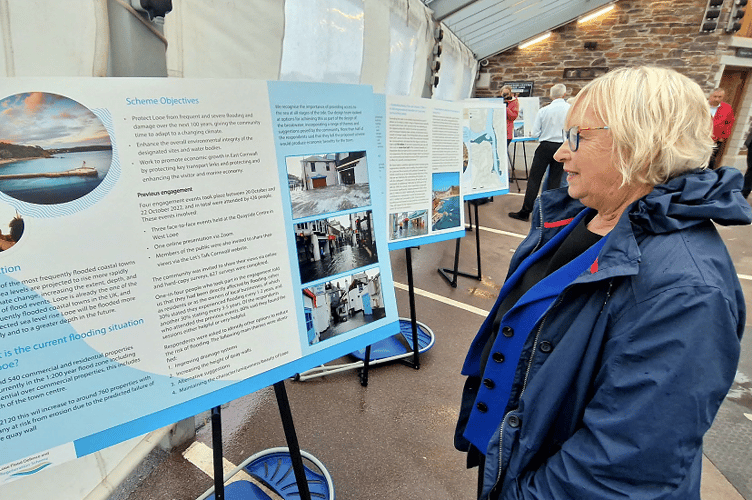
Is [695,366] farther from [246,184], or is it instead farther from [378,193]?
[246,184]

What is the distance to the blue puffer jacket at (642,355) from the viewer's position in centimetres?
73

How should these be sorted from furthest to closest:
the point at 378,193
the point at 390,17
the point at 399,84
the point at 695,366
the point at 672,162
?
the point at 399,84 → the point at 390,17 → the point at 378,193 → the point at 672,162 → the point at 695,366

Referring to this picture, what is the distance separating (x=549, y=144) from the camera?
5797 millimetres

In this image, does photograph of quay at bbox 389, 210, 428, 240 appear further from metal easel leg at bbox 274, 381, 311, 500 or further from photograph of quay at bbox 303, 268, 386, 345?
metal easel leg at bbox 274, 381, 311, 500

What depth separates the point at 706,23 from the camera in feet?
27.4

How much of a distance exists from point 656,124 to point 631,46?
10848 millimetres

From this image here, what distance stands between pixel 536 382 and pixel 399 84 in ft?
15.2

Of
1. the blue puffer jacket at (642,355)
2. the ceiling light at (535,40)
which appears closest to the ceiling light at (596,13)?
the ceiling light at (535,40)

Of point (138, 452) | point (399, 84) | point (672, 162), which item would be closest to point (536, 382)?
point (672, 162)

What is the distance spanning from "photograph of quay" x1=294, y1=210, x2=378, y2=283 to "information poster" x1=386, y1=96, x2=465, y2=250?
1.07m

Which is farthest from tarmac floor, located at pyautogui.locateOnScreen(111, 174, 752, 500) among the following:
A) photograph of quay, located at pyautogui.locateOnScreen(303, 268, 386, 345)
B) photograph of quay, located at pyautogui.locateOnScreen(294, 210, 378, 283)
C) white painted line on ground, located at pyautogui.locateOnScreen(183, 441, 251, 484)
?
photograph of quay, located at pyautogui.locateOnScreen(294, 210, 378, 283)

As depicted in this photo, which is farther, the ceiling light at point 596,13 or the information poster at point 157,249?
the ceiling light at point 596,13

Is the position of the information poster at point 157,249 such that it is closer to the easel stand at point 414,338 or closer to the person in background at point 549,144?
the easel stand at point 414,338

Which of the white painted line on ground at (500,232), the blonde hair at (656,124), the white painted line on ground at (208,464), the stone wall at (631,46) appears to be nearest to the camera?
the blonde hair at (656,124)
